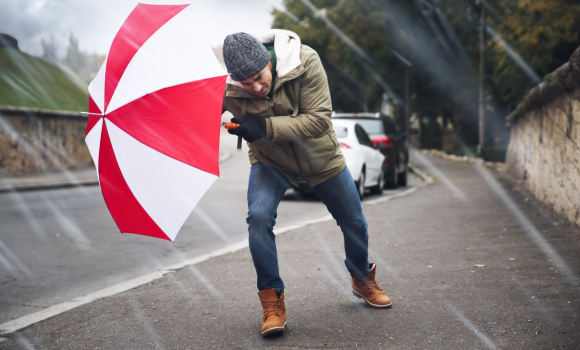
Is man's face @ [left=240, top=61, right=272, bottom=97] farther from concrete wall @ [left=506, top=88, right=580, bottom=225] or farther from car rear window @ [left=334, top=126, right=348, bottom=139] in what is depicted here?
car rear window @ [left=334, top=126, right=348, bottom=139]

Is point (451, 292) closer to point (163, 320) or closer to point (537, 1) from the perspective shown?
→ point (163, 320)

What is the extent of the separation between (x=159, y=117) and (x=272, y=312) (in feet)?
4.25

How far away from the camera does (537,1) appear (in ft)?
63.2

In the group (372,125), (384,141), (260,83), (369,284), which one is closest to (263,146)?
(260,83)

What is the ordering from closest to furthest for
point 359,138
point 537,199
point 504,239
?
point 504,239
point 537,199
point 359,138

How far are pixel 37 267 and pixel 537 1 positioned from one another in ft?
60.0

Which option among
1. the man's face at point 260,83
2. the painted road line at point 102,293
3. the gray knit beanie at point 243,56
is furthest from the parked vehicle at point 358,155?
the gray knit beanie at point 243,56

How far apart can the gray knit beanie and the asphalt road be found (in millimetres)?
2445

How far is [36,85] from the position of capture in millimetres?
26219

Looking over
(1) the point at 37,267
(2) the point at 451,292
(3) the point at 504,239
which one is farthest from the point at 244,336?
(3) the point at 504,239

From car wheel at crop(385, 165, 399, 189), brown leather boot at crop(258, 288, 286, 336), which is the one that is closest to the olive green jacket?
brown leather boot at crop(258, 288, 286, 336)

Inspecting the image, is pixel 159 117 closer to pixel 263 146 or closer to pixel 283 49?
pixel 263 146

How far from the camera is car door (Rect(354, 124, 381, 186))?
37.3ft

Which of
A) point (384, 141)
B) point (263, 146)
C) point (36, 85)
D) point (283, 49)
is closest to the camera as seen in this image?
point (283, 49)
